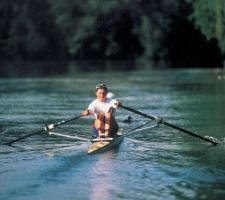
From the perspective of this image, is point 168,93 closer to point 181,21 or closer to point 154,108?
point 154,108

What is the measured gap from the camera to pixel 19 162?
57.5 feet

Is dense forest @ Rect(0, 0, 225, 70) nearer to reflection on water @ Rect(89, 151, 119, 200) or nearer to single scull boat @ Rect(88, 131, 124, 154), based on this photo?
single scull boat @ Rect(88, 131, 124, 154)

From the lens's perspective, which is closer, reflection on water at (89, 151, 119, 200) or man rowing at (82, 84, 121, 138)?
reflection on water at (89, 151, 119, 200)

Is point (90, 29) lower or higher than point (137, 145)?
higher

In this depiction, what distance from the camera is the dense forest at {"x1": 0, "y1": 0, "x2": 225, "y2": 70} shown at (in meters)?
94.9

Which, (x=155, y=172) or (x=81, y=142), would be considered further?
(x=81, y=142)

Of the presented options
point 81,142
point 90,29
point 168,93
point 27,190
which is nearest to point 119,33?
point 90,29

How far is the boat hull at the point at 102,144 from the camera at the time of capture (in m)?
18.5

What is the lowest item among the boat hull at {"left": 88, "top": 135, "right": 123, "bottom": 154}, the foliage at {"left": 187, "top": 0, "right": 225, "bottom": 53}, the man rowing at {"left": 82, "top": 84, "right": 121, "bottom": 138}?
the boat hull at {"left": 88, "top": 135, "right": 123, "bottom": 154}

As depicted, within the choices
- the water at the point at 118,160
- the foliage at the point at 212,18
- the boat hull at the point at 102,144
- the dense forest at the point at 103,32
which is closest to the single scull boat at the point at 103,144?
the boat hull at the point at 102,144

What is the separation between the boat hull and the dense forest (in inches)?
2676

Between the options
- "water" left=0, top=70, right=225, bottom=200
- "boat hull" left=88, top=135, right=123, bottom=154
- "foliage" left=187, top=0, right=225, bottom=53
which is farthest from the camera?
"foliage" left=187, top=0, right=225, bottom=53

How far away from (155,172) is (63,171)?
2011 millimetres

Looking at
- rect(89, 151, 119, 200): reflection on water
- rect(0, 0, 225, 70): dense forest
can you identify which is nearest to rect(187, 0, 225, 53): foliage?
rect(0, 0, 225, 70): dense forest
